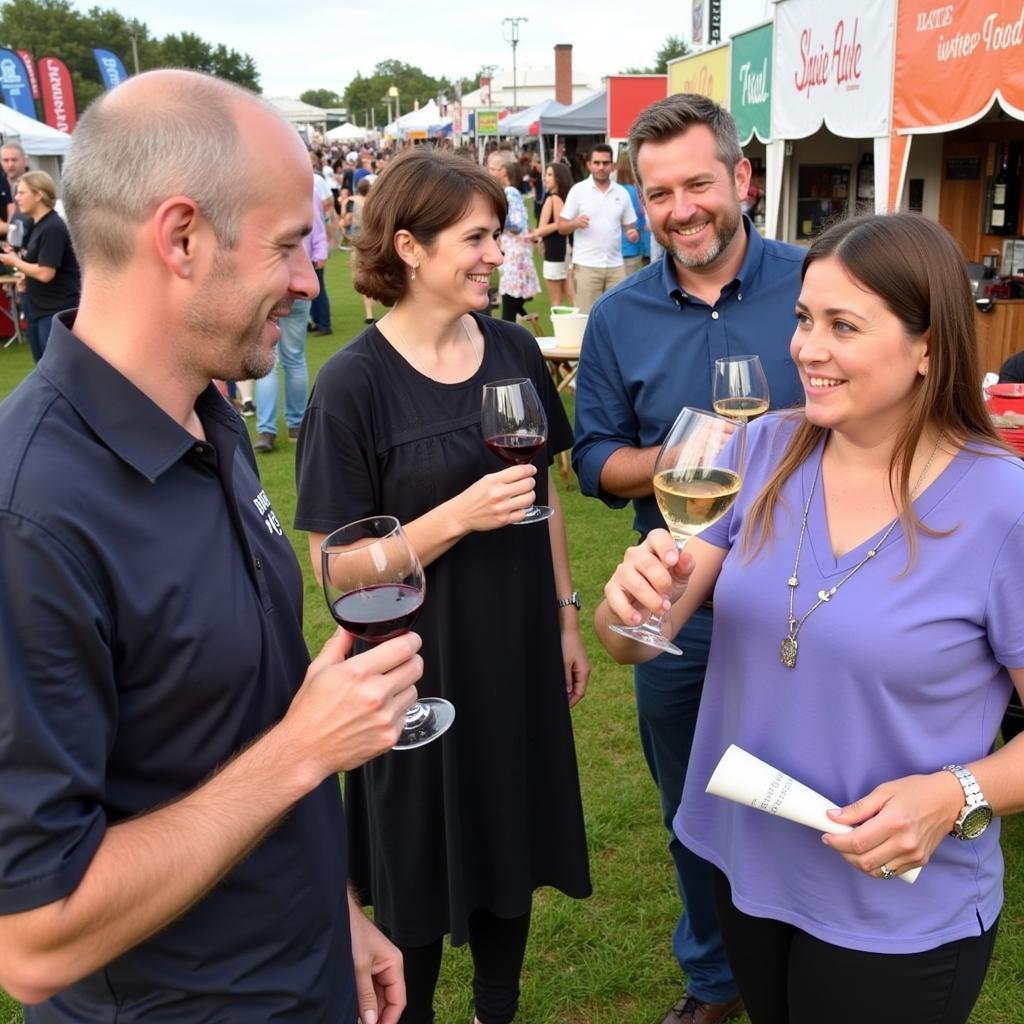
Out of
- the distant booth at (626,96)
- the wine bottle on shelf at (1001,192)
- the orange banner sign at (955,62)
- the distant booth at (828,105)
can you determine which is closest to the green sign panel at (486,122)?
the distant booth at (626,96)

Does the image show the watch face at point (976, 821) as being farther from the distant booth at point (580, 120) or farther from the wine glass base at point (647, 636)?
the distant booth at point (580, 120)

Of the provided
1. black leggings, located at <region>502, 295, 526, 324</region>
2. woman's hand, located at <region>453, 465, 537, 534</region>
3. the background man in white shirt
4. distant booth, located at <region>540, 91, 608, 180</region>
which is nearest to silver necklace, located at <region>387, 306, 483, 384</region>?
woman's hand, located at <region>453, 465, 537, 534</region>

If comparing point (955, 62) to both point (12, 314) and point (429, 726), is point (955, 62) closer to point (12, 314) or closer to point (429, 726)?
point (429, 726)

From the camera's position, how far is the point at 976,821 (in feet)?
5.41

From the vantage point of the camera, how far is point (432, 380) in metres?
2.48

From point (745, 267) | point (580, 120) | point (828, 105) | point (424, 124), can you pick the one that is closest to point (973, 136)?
point (828, 105)

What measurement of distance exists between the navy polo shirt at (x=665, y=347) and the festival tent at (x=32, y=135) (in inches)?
694

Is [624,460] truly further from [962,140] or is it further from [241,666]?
[962,140]

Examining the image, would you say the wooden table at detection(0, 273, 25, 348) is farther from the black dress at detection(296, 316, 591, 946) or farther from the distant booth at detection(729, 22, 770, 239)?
the black dress at detection(296, 316, 591, 946)

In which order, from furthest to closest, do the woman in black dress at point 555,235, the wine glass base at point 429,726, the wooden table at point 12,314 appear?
the wooden table at point 12,314, the woman in black dress at point 555,235, the wine glass base at point 429,726

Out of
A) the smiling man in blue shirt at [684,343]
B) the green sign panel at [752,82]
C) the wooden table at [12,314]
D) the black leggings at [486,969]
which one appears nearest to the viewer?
the black leggings at [486,969]

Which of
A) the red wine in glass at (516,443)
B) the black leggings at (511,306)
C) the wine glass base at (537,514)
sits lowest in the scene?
the black leggings at (511,306)

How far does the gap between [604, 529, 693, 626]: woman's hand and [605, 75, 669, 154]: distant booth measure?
56.8 ft

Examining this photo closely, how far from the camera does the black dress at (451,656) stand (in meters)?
2.39
